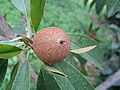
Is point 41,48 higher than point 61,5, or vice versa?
point 61,5

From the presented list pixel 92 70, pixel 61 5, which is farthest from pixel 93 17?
pixel 92 70

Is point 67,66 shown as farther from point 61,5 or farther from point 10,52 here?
point 61,5

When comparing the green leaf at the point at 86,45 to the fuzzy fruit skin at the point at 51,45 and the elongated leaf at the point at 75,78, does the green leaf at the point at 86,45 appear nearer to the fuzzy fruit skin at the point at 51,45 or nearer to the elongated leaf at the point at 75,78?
the elongated leaf at the point at 75,78

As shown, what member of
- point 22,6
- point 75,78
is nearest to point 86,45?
point 75,78

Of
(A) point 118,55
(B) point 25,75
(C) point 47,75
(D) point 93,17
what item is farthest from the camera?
(D) point 93,17

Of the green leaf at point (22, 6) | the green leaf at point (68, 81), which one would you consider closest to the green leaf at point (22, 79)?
the green leaf at point (68, 81)

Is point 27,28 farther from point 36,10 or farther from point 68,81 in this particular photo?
point 68,81
